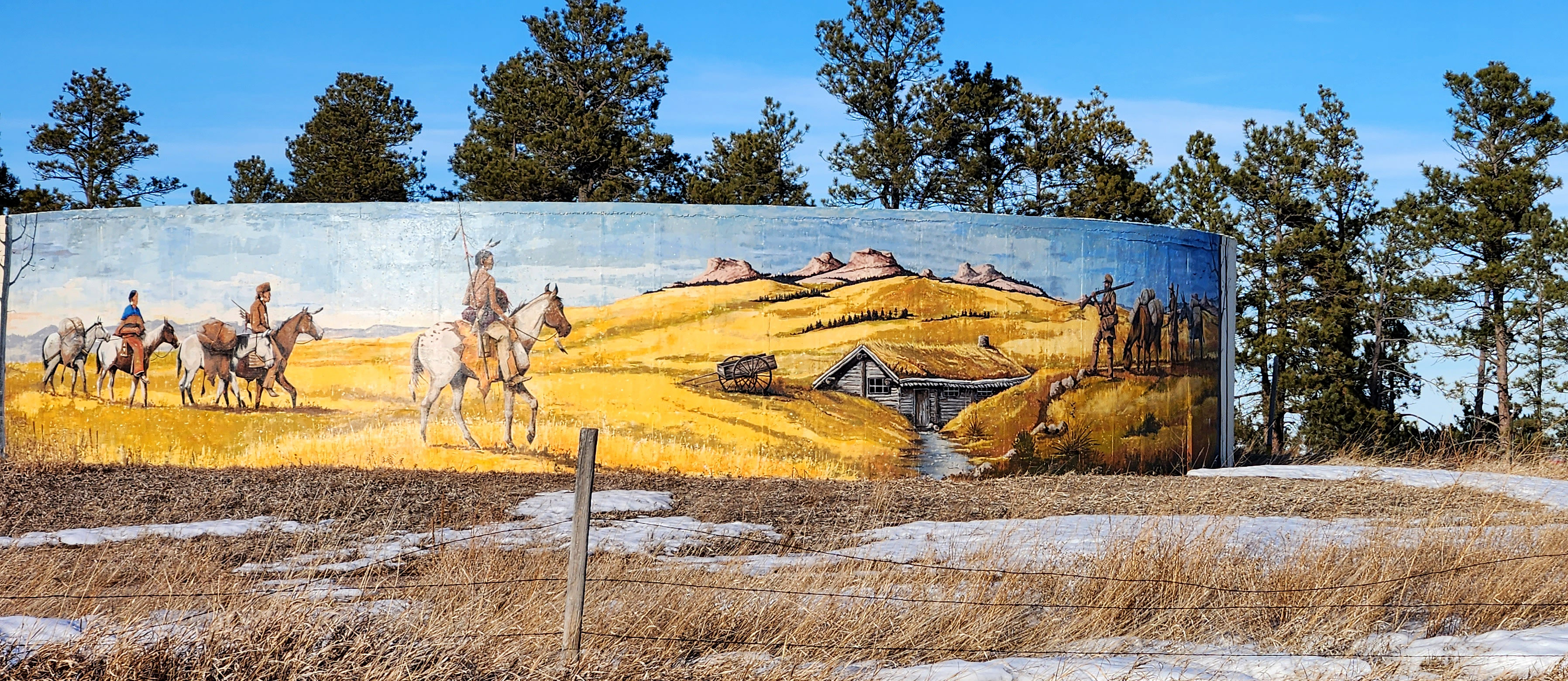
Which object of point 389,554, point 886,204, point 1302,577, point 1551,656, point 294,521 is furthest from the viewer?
point 886,204

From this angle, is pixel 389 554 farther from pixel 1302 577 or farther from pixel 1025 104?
pixel 1025 104

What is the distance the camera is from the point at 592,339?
51.8 ft

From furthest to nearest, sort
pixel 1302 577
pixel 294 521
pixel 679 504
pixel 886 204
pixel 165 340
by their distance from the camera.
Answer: pixel 886 204 → pixel 165 340 → pixel 679 504 → pixel 294 521 → pixel 1302 577

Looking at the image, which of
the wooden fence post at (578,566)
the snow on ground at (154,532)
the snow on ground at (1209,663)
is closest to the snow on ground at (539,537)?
the snow on ground at (154,532)

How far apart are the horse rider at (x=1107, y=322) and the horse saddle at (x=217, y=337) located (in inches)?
410

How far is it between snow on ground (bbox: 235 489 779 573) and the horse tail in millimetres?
3451

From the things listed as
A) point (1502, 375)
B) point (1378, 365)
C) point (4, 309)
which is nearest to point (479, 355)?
point (4, 309)

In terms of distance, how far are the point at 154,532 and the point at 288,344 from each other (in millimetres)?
5381

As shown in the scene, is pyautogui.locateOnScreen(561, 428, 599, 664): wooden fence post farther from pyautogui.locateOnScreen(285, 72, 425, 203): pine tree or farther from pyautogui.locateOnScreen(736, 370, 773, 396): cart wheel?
pyautogui.locateOnScreen(285, 72, 425, 203): pine tree

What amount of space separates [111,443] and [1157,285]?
1342 cm

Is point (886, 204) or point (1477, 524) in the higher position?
point (886, 204)

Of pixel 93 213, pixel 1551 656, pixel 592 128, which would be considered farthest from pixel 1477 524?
pixel 592 128

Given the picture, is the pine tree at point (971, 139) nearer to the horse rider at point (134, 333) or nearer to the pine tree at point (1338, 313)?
Answer: the pine tree at point (1338, 313)

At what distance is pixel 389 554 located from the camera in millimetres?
10016
